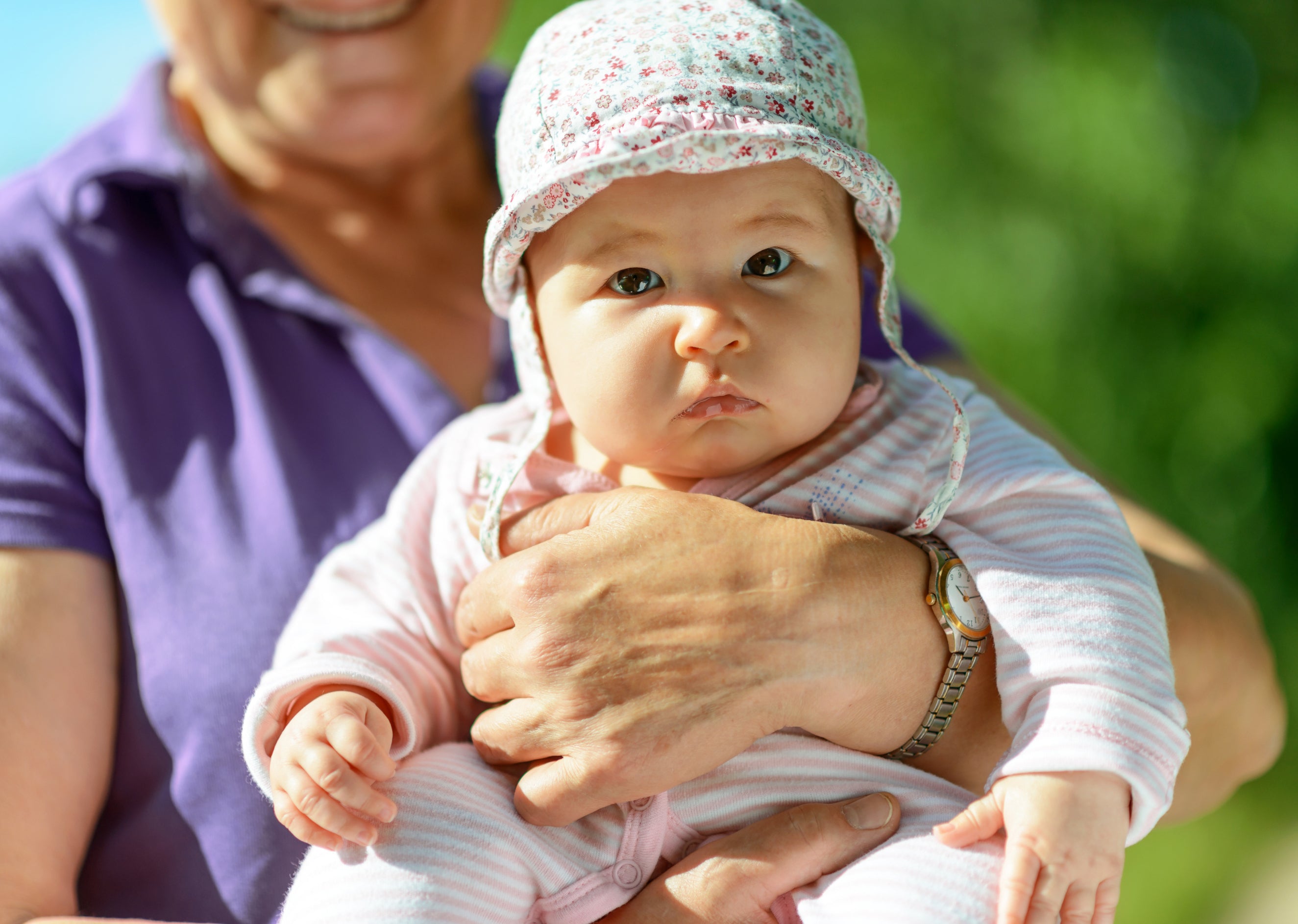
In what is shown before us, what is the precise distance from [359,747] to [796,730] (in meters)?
0.52

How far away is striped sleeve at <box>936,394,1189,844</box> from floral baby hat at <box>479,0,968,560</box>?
9cm

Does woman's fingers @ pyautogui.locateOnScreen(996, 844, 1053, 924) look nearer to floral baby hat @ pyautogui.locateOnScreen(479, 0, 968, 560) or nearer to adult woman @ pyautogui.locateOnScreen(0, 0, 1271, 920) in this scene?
adult woman @ pyautogui.locateOnScreen(0, 0, 1271, 920)

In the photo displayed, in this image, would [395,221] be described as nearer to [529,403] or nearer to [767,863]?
[529,403]

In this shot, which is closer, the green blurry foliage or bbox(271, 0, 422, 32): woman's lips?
bbox(271, 0, 422, 32): woman's lips

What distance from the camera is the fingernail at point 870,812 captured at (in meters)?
1.27

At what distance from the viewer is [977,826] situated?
47.4 inches

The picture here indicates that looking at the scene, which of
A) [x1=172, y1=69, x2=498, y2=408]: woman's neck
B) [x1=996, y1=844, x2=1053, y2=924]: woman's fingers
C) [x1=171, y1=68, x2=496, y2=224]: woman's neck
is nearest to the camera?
[x1=996, y1=844, x2=1053, y2=924]: woman's fingers

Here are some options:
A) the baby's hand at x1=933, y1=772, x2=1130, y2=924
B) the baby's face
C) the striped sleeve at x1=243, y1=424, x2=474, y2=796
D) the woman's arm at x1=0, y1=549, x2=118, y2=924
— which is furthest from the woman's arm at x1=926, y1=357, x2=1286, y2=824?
the woman's arm at x1=0, y1=549, x2=118, y2=924

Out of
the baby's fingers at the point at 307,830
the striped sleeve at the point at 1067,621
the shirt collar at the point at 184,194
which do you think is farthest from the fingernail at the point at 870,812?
the shirt collar at the point at 184,194

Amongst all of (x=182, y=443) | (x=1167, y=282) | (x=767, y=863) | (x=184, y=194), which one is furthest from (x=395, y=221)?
(x=1167, y=282)

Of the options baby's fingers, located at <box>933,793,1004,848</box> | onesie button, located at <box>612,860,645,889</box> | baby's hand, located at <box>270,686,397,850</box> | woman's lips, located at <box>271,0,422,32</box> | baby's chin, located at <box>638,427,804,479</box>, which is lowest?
onesie button, located at <box>612,860,645,889</box>

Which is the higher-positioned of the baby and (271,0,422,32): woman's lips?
(271,0,422,32): woman's lips

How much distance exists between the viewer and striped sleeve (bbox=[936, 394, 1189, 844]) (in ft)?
3.89

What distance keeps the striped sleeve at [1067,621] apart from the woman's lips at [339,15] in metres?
1.20
